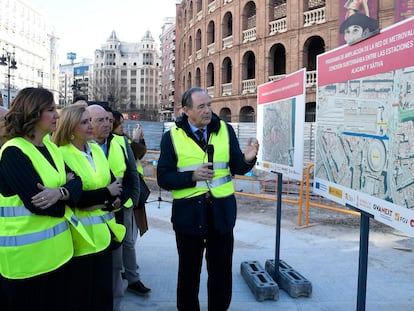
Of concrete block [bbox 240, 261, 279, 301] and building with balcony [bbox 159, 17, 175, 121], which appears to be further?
building with balcony [bbox 159, 17, 175, 121]

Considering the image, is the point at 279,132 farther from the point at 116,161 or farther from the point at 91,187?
the point at 91,187

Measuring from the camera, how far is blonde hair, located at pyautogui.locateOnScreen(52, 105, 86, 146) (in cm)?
298

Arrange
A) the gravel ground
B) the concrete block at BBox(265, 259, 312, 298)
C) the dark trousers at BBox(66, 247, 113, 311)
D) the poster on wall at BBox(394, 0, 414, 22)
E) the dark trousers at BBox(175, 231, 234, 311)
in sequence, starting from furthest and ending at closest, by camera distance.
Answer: the poster on wall at BBox(394, 0, 414, 22) < the gravel ground < the concrete block at BBox(265, 259, 312, 298) < the dark trousers at BBox(175, 231, 234, 311) < the dark trousers at BBox(66, 247, 113, 311)

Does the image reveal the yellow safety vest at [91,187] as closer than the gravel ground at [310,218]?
Yes

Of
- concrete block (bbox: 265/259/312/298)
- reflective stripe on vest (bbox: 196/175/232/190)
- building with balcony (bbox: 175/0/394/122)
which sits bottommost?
concrete block (bbox: 265/259/312/298)

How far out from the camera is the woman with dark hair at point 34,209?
7.80 feet

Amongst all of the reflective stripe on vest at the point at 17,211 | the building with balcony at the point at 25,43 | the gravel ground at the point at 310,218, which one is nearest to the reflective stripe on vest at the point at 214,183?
the reflective stripe on vest at the point at 17,211

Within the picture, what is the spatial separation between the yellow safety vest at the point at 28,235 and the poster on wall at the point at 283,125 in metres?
2.62

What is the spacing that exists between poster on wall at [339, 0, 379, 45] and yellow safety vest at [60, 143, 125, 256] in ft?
64.9

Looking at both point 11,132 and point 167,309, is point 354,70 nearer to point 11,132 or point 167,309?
point 11,132

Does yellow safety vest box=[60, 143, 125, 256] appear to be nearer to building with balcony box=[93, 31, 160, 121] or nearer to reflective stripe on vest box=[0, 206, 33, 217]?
reflective stripe on vest box=[0, 206, 33, 217]

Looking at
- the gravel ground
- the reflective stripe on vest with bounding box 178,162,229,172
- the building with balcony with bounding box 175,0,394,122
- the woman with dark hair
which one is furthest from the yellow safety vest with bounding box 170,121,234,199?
the building with balcony with bounding box 175,0,394,122

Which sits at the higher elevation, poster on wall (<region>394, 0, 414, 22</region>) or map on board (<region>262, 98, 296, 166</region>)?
poster on wall (<region>394, 0, 414, 22</region>)

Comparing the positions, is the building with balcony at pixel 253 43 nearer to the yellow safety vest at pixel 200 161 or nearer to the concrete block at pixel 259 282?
the concrete block at pixel 259 282
